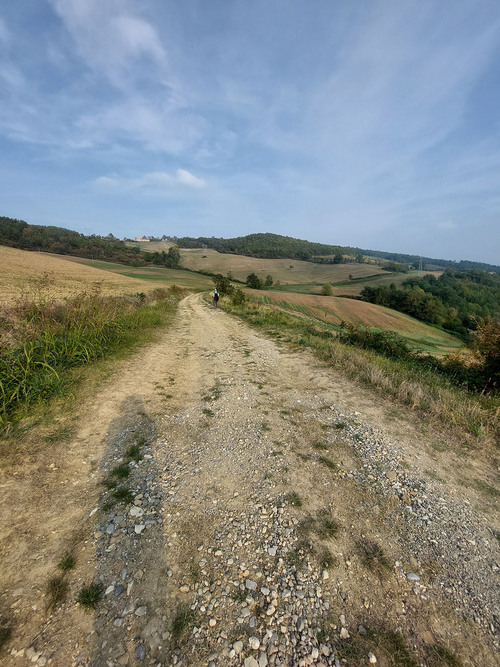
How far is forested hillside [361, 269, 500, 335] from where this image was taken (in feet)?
222

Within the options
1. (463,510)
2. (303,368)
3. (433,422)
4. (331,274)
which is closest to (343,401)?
(433,422)

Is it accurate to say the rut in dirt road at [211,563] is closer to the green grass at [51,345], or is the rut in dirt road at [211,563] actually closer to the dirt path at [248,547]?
the dirt path at [248,547]

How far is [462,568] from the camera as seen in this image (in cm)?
322

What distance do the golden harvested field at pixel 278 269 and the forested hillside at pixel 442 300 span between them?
20825mm

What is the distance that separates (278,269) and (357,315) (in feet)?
216

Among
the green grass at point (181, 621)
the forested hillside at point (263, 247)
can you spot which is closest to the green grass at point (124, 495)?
the green grass at point (181, 621)

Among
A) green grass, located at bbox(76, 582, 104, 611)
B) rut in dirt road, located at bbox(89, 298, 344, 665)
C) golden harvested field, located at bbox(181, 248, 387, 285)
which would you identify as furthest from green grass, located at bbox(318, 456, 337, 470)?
golden harvested field, located at bbox(181, 248, 387, 285)

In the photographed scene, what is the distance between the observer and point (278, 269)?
112312 millimetres

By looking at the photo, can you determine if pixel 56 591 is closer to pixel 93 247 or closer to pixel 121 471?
pixel 121 471

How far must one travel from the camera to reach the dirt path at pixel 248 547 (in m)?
2.52

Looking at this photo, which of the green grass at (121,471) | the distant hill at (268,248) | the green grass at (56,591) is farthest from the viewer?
the distant hill at (268,248)

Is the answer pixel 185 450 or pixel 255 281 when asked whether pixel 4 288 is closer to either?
pixel 185 450

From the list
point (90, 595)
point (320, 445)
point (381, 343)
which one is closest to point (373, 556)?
point (320, 445)

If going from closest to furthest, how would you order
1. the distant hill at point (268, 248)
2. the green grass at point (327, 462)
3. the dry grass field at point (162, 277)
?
1. the green grass at point (327, 462)
2. the dry grass field at point (162, 277)
3. the distant hill at point (268, 248)
